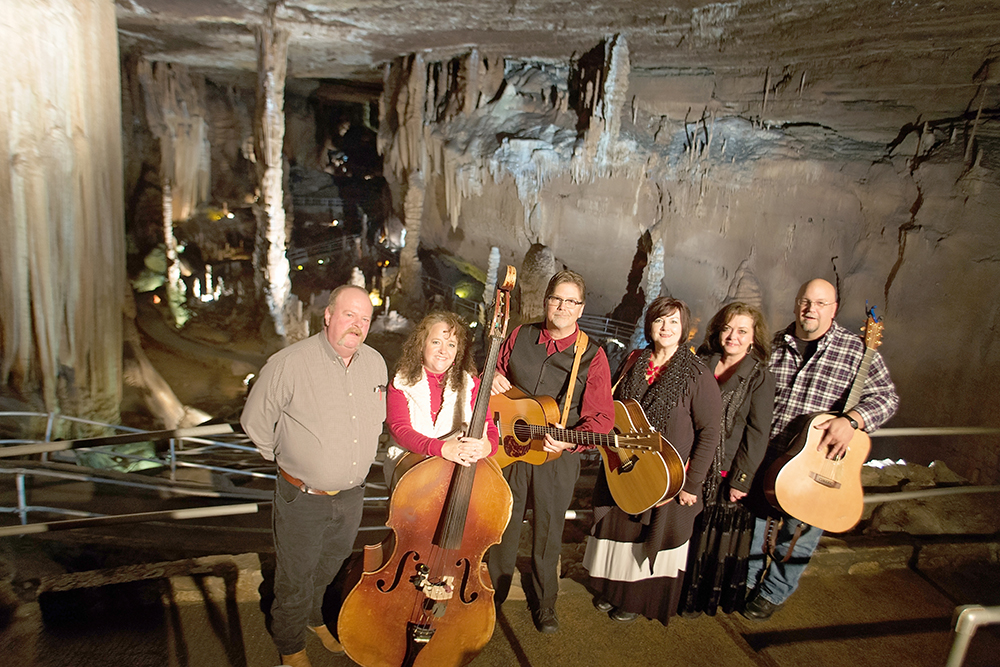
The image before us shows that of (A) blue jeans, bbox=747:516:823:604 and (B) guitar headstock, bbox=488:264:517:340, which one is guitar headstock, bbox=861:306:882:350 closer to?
(A) blue jeans, bbox=747:516:823:604

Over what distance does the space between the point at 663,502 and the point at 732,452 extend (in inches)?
18.0

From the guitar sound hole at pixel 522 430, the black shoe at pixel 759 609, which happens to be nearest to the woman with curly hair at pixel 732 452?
the black shoe at pixel 759 609

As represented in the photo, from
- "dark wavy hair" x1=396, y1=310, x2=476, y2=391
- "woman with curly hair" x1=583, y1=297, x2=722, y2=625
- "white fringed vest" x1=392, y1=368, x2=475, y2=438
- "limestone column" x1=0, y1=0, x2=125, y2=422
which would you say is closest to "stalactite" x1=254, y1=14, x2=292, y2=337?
"limestone column" x1=0, y1=0, x2=125, y2=422

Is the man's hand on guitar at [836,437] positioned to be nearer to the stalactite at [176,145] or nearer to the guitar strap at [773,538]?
the guitar strap at [773,538]

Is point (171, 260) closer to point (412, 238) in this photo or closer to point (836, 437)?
point (412, 238)

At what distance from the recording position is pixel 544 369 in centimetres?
259

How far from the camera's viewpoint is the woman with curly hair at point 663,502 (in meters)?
2.50

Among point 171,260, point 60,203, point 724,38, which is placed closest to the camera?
point 60,203

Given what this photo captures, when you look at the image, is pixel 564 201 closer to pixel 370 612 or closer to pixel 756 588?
pixel 756 588

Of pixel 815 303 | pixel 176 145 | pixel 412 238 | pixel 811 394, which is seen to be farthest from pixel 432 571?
pixel 176 145

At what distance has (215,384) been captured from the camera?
35.2 feet

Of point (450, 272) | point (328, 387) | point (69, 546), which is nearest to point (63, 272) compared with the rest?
point (69, 546)

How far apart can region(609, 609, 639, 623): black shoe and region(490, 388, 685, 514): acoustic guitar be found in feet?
2.16

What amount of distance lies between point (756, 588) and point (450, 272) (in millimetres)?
13010
